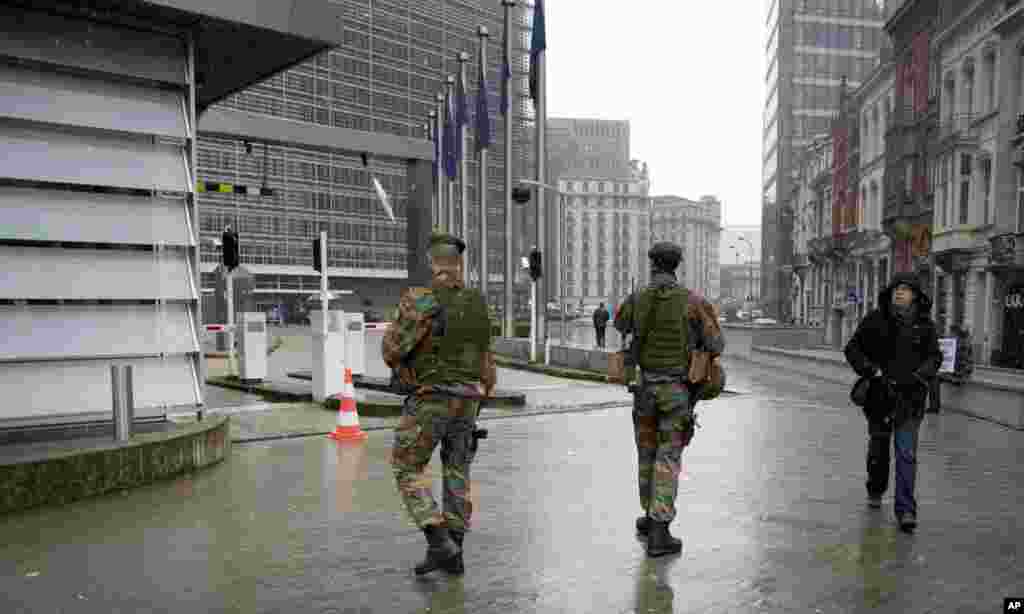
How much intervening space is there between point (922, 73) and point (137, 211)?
109ft

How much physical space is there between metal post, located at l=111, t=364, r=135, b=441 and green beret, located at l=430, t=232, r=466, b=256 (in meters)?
3.49

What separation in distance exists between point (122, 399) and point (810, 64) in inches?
2925

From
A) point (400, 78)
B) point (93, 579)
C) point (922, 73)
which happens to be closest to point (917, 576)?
point (93, 579)

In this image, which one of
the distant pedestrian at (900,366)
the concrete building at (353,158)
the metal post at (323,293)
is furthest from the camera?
the concrete building at (353,158)

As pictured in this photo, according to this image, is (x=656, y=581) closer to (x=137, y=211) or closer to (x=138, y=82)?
(x=137, y=211)

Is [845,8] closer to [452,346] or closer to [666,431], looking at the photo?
[666,431]

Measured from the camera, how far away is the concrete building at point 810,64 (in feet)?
238

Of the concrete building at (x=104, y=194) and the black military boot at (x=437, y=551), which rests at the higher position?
the concrete building at (x=104, y=194)

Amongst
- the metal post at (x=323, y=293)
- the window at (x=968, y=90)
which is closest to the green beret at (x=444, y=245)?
the metal post at (x=323, y=293)

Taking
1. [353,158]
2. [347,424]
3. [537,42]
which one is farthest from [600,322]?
[353,158]

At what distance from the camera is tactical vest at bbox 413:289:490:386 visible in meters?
4.77

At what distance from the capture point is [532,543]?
5539mm

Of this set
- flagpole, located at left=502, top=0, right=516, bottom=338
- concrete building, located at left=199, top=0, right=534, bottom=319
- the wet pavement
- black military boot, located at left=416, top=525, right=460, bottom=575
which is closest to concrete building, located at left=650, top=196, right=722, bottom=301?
concrete building, located at left=199, top=0, right=534, bottom=319

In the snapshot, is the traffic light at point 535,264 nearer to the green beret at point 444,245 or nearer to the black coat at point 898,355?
the black coat at point 898,355
